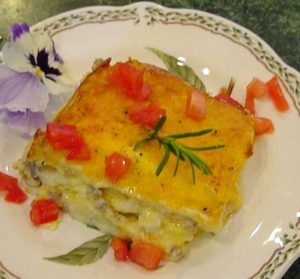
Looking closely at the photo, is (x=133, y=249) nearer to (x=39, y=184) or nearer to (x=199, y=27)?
(x=39, y=184)

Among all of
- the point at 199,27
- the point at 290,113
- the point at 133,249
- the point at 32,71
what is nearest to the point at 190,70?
the point at 199,27

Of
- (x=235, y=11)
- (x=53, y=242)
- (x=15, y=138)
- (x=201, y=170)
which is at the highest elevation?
(x=235, y=11)

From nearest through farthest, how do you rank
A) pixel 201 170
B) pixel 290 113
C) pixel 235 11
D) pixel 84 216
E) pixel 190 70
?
1. pixel 201 170
2. pixel 84 216
3. pixel 290 113
4. pixel 190 70
5. pixel 235 11


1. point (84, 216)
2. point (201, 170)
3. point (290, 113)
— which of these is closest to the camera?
point (201, 170)

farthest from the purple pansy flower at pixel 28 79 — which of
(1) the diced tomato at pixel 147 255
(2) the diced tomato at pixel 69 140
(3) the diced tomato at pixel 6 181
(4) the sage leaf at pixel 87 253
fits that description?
(1) the diced tomato at pixel 147 255

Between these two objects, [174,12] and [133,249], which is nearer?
[133,249]

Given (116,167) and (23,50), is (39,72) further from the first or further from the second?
(116,167)

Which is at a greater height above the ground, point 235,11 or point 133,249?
point 235,11
